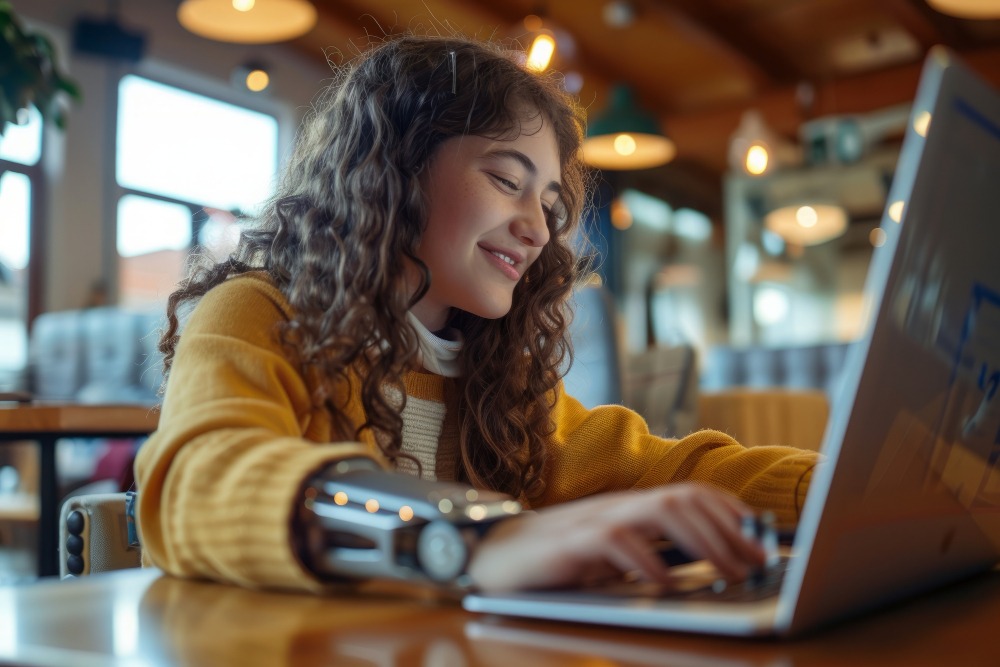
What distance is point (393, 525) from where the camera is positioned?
1.76ft

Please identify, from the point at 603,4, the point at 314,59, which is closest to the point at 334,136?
the point at 603,4

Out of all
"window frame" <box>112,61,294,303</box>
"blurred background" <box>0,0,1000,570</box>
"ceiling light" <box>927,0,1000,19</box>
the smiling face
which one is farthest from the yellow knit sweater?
"window frame" <box>112,61,294,303</box>

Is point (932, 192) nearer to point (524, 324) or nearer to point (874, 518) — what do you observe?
point (874, 518)

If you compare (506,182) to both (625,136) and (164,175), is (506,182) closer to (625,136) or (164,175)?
(625,136)

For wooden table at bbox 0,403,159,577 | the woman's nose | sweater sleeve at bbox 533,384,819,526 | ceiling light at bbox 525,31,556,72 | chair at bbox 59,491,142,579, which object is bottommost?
wooden table at bbox 0,403,159,577

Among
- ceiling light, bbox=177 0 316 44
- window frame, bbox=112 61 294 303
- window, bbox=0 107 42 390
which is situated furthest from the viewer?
window frame, bbox=112 61 294 303

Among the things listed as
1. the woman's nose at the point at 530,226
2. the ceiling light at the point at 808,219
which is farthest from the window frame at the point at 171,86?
the woman's nose at the point at 530,226

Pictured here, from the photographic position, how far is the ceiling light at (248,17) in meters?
3.39

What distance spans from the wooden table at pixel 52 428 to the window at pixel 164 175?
4.36 meters

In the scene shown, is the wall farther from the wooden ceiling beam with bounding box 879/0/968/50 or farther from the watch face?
the watch face

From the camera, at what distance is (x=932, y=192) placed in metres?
0.44

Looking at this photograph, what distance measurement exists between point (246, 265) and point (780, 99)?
7.33m

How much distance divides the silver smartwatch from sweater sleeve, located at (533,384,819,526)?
1.58ft

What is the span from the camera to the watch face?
0.53 meters
